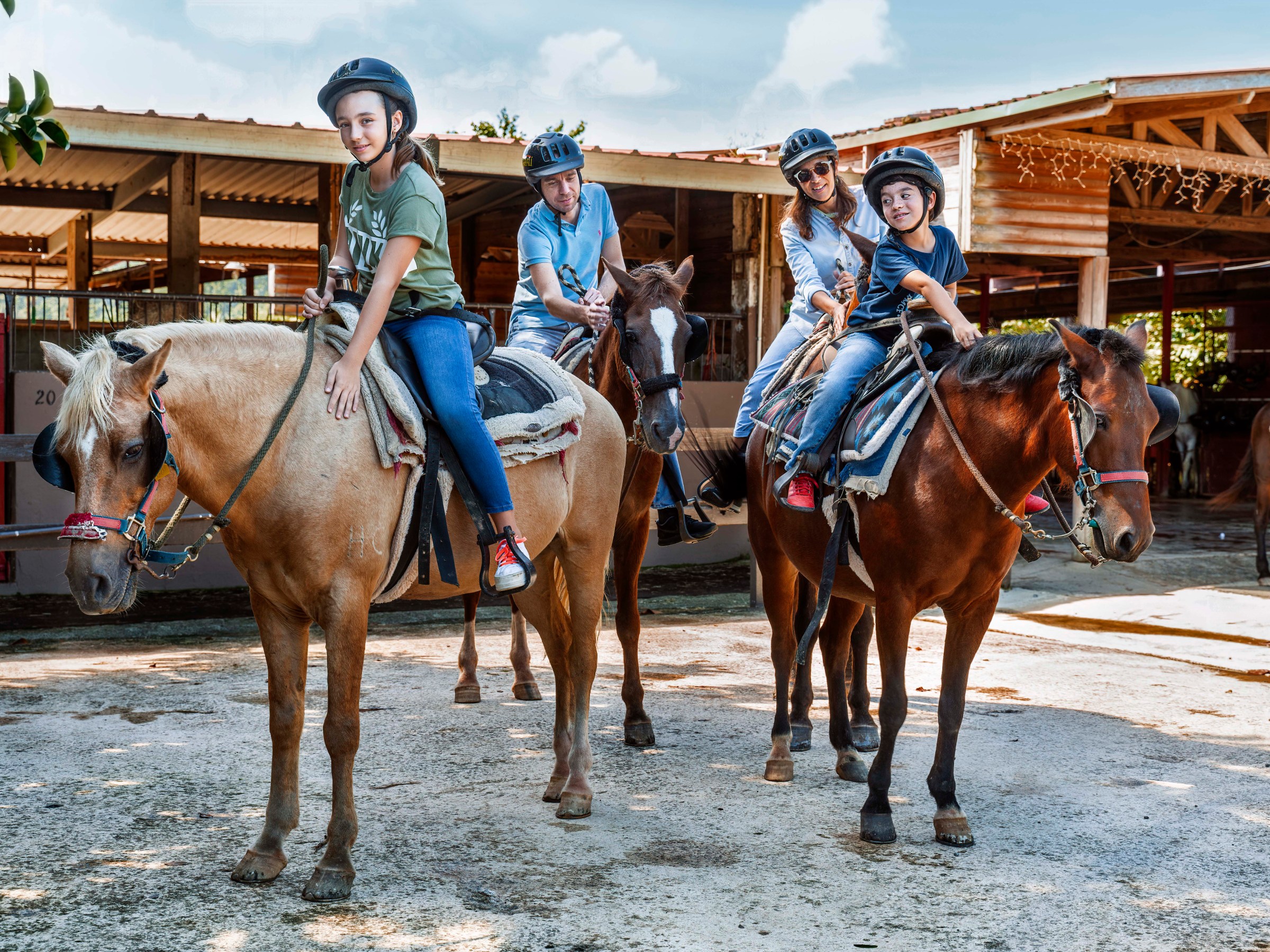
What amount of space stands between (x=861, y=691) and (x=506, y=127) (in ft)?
136

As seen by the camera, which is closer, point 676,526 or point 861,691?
point 861,691

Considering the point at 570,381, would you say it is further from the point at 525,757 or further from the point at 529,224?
the point at 525,757

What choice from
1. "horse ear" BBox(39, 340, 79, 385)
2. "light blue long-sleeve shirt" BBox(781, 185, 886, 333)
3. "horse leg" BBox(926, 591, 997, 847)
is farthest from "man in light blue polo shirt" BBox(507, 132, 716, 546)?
"horse ear" BBox(39, 340, 79, 385)

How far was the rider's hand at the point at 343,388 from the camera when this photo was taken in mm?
3486

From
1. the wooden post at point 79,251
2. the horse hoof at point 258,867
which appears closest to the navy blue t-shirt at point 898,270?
the horse hoof at point 258,867

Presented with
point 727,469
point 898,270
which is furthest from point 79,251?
point 898,270

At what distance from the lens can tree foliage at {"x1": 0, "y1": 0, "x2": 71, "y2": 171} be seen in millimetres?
3314

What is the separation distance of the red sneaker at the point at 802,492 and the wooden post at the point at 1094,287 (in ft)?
27.1

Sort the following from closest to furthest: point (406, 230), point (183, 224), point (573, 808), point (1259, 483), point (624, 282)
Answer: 1. point (406, 230)
2. point (573, 808)
3. point (624, 282)
4. point (1259, 483)
5. point (183, 224)

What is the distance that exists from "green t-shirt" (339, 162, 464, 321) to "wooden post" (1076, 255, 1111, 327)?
940 cm

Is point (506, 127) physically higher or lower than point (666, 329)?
higher

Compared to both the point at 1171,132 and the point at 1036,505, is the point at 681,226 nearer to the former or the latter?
the point at 1171,132

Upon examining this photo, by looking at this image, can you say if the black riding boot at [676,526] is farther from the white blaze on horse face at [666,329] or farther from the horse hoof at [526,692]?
the white blaze on horse face at [666,329]

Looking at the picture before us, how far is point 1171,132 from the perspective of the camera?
457 inches
